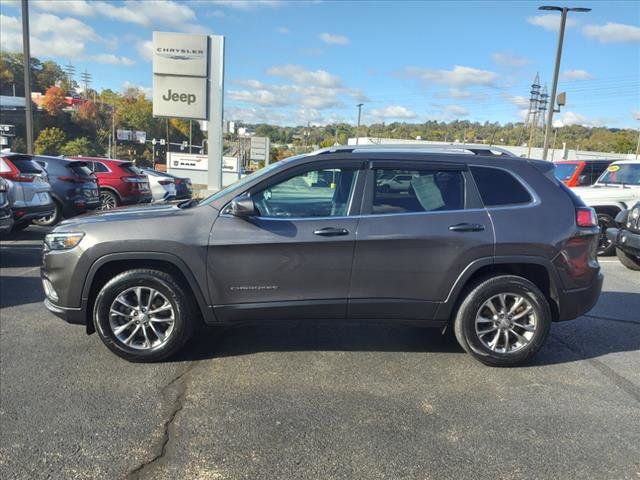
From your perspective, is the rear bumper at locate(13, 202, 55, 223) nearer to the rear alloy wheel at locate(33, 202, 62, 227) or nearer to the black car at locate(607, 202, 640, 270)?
the rear alloy wheel at locate(33, 202, 62, 227)

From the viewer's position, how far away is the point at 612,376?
4.06 m

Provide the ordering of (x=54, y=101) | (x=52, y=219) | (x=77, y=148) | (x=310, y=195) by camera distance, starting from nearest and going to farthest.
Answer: (x=310, y=195) → (x=52, y=219) → (x=77, y=148) → (x=54, y=101)

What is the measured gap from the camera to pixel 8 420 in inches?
126

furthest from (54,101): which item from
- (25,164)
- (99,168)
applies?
(25,164)

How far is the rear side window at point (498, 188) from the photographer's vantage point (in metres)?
4.13

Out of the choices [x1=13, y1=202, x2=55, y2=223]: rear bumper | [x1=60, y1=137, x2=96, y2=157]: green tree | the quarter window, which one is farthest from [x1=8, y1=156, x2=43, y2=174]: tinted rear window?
[x1=60, y1=137, x2=96, y2=157]: green tree

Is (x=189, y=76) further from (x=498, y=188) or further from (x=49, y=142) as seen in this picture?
(x=49, y=142)

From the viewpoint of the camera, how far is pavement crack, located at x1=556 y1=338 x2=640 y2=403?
3.79 metres

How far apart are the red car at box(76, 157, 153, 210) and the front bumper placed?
1138cm

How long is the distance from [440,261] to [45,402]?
3.05m

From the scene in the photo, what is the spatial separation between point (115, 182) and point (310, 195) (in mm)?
10815

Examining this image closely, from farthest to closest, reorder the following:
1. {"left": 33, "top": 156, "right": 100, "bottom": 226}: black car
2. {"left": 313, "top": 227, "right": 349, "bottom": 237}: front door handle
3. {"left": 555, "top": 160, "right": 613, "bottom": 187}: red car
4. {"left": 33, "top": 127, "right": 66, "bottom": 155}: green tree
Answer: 1. {"left": 33, "top": 127, "right": 66, "bottom": 155}: green tree
2. {"left": 555, "top": 160, "right": 613, "bottom": 187}: red car
3. {"left": 33, "top": 156, "right": 100, "bottom": 226}: black car
4. {"left": 313, "top": 227, "right": 349, "bottom": 237}: front door handle

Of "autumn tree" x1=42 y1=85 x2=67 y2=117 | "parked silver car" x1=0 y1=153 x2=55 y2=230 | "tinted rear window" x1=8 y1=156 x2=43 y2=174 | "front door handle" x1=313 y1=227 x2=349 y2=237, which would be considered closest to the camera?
"front door handle" x1=313 y1=227 x2=349 y2=237

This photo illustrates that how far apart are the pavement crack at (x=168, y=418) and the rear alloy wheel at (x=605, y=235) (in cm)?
843
